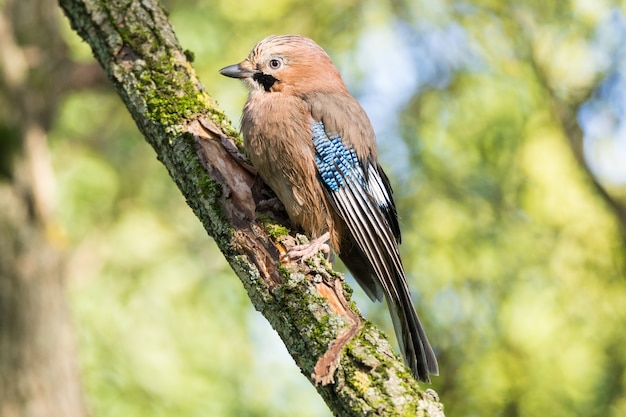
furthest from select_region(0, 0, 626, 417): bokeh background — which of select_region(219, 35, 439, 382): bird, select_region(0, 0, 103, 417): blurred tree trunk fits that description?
select_region(219, 35, 439, 382): bird

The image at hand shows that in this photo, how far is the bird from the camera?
13.6 ft

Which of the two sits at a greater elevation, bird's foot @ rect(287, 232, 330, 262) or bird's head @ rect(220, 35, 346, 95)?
bird's head @ rect(220, 35, 346, 95)

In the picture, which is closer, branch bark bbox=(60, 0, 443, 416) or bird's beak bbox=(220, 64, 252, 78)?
branch bark bbox=(60, 0, 443, 416)

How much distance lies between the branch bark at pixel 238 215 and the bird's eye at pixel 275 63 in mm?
582

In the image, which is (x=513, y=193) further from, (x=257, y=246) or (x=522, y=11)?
(x=257, y=246)

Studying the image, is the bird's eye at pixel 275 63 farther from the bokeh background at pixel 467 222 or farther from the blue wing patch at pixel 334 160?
the bokeh background at pixel 467 222

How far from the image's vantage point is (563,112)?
7270 mm

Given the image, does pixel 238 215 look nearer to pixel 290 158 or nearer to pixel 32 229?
pixel 290 158

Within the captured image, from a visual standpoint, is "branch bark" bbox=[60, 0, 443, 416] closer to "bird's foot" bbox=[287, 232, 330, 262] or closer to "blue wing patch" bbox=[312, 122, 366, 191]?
"bird's foot" bbox=[287, 232, 330, 262]

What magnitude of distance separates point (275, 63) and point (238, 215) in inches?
53.0

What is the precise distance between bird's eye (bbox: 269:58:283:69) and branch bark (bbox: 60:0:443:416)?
0.58m

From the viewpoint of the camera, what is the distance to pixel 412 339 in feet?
13.5

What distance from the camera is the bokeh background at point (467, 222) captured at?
266 inches

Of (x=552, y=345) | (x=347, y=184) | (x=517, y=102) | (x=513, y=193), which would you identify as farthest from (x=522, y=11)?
(x=347, y=184)
